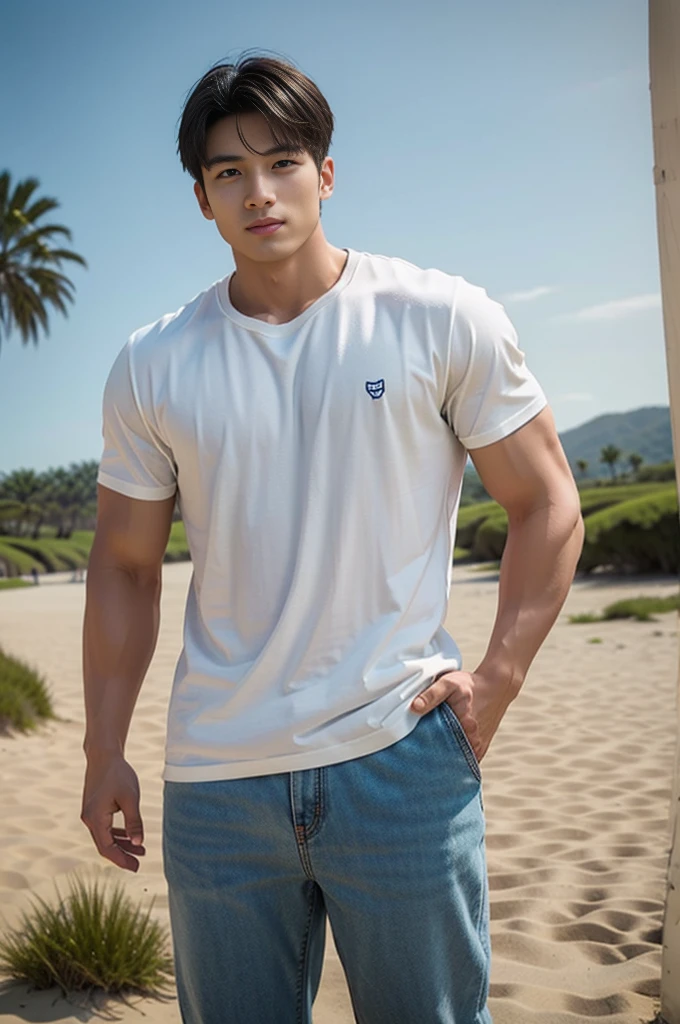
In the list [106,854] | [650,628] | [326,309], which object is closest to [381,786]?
[106,854]

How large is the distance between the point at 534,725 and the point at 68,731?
3314mm

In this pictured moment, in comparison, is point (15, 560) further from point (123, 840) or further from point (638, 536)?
point (123, 840)

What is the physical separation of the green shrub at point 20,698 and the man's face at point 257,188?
6.01 metres

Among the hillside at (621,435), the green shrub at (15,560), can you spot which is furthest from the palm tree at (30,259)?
the hillside at (621,435)

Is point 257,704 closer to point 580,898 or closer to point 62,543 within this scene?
point 580,898

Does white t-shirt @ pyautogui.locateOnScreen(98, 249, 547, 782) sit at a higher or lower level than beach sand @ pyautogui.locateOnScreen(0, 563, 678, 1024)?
higher

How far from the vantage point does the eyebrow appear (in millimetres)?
1763

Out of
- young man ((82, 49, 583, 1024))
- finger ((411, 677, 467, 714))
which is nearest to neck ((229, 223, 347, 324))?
young man ((82, 49, 583, 1024))

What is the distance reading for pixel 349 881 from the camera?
5.32ft

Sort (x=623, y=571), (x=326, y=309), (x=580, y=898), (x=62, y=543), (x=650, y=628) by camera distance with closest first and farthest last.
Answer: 1. (x=326, y=309)
2. (x=580, y=898)
3. (x=650, y=628)
4. (x=623, y=571)
5. (x=62, y=543)

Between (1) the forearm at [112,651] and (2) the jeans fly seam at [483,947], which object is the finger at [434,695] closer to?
(2) the jeans fly seam at [483,947]

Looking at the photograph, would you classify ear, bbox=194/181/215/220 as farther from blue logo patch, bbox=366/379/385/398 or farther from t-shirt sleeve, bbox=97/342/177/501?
blue logo patch, bbox=366/379/385/398

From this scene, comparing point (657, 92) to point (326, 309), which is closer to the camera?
point (326, 309)

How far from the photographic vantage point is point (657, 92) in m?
2.35
